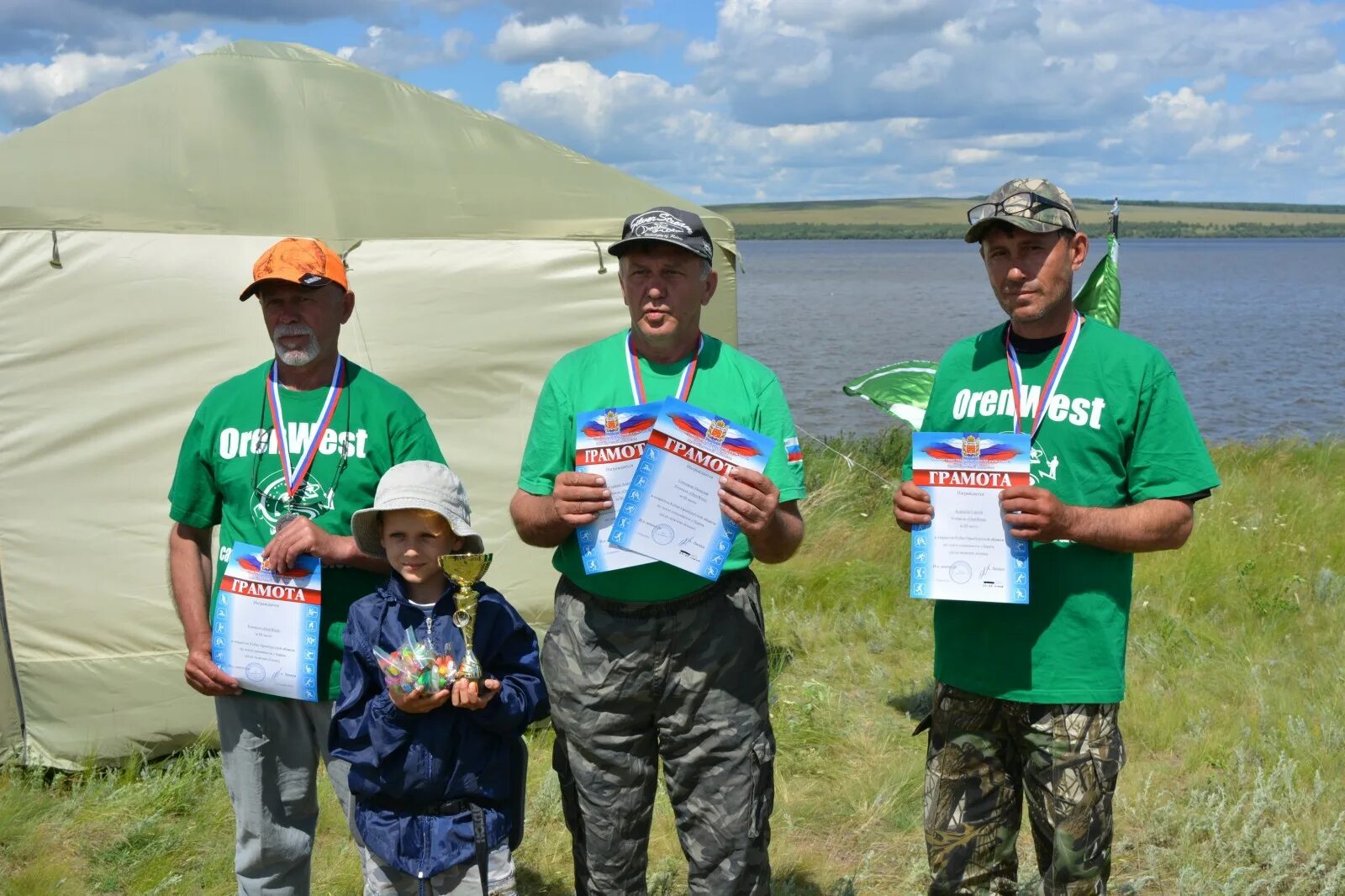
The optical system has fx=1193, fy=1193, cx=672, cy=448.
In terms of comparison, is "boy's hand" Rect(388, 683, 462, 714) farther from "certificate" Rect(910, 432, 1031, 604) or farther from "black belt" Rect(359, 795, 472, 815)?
"certificate" Rect(910, 432, 1031, 604)

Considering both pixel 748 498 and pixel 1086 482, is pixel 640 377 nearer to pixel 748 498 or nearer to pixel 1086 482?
pixel 748 498

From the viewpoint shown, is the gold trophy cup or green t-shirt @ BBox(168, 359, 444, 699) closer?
the gold trophy cup

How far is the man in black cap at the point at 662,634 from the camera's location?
9.99 ft

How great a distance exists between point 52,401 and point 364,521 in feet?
9.10

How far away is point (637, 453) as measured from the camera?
2.97m

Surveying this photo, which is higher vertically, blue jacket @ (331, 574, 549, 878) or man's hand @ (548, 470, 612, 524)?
man's hand @ (548, 470, 612, 524)

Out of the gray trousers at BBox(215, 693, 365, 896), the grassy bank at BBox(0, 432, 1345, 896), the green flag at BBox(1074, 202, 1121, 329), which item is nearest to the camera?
the gray trousers at BBox(215, 693, 365, 896)

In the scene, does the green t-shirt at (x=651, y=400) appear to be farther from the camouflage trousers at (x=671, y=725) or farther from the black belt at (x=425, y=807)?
the black belt at (x=425, y=807)

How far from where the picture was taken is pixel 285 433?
3270 millimetres

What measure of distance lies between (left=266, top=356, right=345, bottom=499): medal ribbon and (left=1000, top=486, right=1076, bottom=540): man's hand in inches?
71.3

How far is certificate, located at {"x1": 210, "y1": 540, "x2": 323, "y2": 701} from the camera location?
3182 mm

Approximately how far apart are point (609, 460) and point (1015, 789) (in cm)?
144

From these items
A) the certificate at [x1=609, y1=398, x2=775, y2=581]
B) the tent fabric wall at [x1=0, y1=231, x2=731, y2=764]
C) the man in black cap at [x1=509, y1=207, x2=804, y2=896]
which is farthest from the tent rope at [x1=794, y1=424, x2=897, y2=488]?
the certificate at [x1=609, y1=398, x2=775, y2=581]

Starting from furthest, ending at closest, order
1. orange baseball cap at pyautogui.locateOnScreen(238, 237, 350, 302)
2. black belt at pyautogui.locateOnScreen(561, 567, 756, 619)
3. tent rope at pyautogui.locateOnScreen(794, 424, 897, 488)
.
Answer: tent rope at pyautogui.locateOnScreen(794, 424, 897, 488)
orange baseball cap at pyautogui.locateOnScreen(238, 237, 350, 302)
black belt at pyautogui.locateOnScreen(561, 567, 756, 619)
